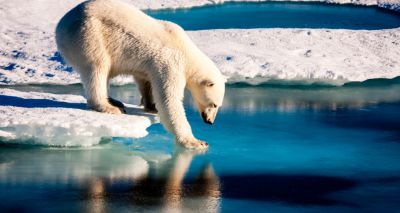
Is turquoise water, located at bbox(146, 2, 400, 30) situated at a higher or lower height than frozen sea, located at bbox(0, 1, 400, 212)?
higher

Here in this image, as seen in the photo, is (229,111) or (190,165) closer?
(190,165)

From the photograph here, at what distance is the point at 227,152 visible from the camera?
7727 millimetres

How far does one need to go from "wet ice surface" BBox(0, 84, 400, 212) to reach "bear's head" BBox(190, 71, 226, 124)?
350 millimetres

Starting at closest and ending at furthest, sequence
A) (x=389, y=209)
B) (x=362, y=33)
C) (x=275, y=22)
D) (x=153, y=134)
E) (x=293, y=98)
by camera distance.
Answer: (x=389, y=209) → (x=153, y=134) → (x=293, y=98) → (x=362, y=33) → (x=275, y=22)

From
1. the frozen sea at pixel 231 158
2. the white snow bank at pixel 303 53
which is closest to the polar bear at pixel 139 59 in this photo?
the frozen sea at pixel 231 158

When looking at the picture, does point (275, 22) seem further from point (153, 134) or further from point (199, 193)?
point (199, 193)

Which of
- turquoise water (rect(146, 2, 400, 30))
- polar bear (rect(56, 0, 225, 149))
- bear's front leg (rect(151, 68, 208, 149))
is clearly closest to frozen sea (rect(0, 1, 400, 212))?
bear's front leg (rect(151, 68, 208, 149))

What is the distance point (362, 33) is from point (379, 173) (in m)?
6.53

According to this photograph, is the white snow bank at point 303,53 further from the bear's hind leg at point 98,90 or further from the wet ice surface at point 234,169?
the bear's hind leg at point 98,90

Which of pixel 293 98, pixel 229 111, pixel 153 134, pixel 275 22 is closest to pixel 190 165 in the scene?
pixel 153 134

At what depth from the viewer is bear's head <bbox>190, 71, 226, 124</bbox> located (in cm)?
769

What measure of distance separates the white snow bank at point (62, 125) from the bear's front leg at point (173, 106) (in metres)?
0.22

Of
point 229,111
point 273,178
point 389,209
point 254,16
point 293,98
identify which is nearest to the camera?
point 389,209

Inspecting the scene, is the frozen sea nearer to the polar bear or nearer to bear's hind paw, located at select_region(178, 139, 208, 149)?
bear's hind paw, located at select_region(178, 139, 208, 149)
